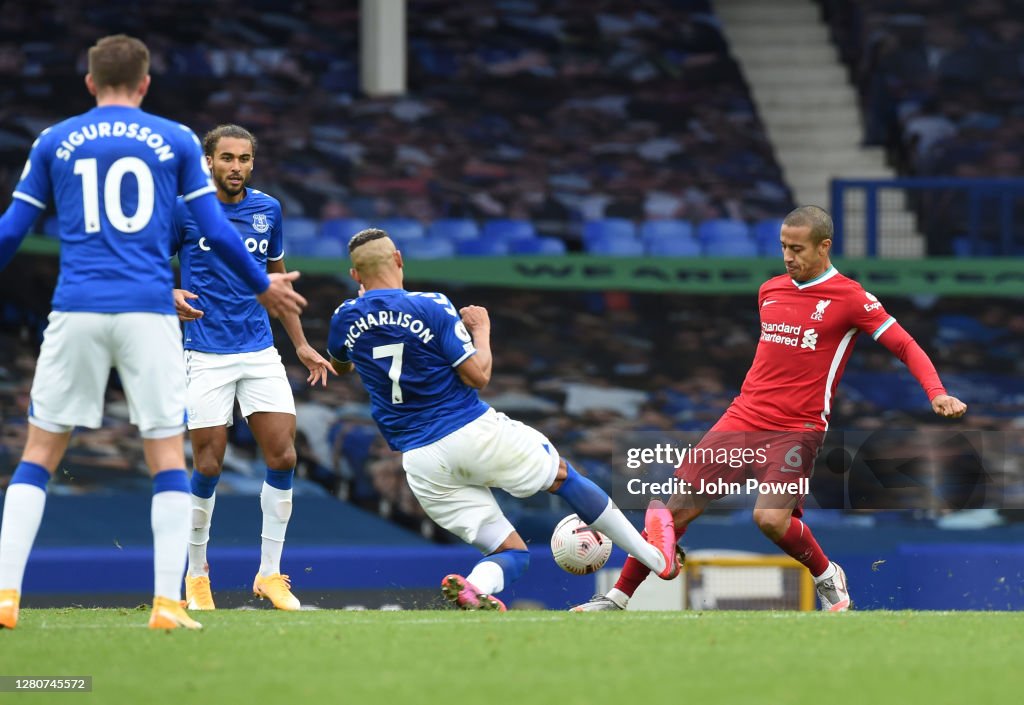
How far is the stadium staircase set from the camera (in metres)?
18.5

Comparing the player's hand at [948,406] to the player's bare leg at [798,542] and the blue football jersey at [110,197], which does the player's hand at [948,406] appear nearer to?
the player's bare leg at [798,542]

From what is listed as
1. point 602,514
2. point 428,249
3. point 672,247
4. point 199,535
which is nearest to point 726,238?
point 672,247

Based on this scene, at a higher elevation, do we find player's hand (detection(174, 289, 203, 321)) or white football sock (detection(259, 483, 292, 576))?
player's hand (detection(174, 289, 203, 321))

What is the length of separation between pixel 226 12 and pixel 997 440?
9389 mm

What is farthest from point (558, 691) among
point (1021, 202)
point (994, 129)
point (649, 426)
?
point (994, 129)

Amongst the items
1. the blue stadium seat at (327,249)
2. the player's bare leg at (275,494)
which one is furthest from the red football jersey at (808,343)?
the blue stadium seat at (327,249)

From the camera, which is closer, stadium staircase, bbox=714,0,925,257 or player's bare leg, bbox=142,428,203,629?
player's bare leg, bbox=142,428,203,629

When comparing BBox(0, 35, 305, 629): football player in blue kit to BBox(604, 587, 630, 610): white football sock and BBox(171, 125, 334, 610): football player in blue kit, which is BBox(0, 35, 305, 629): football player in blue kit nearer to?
BBox(171, 125, 334, 610): football player in blue kit

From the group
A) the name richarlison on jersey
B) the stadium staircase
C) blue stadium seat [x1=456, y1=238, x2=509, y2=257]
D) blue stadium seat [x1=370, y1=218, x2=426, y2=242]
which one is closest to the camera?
the name richarlison on jersey

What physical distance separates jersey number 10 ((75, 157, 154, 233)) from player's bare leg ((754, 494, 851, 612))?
3.12m

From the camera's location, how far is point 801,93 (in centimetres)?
1945

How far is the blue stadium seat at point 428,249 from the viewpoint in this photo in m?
15.8

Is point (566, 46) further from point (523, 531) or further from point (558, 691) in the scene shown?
point (558, 691)

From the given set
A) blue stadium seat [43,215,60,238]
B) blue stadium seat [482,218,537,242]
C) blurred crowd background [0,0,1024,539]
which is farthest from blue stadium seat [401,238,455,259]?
blue stadium seat [43,215,60,238]
